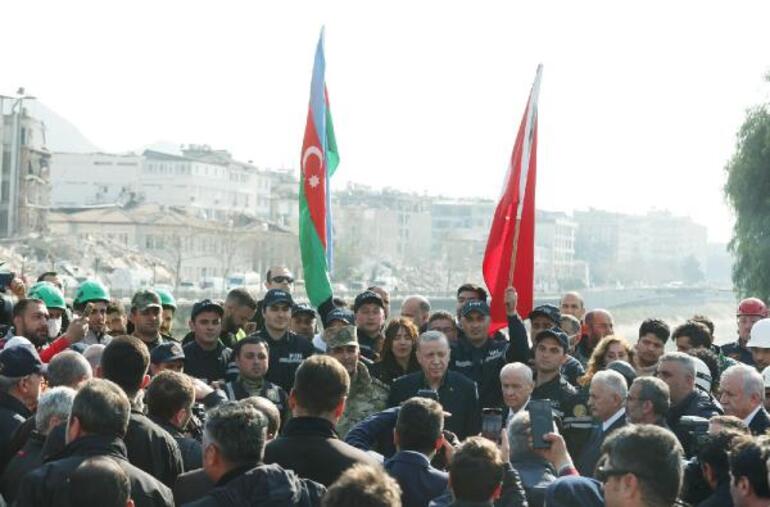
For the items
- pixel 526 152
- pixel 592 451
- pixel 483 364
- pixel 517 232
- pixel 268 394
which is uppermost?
pixel 526 152

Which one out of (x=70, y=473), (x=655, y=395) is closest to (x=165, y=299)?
(x=655, y=395)

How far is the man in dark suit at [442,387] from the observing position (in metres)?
9.56

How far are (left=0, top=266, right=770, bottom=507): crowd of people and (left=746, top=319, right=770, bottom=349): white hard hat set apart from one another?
0.7 inches

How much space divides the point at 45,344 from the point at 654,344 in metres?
4.69

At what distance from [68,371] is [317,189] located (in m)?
6.31

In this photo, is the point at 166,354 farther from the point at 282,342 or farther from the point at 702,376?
the point at 702,376

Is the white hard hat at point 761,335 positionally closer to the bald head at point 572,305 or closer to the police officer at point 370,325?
the bald head at point 572,305

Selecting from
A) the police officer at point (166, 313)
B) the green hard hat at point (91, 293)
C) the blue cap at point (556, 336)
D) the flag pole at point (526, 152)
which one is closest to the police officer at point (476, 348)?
the blue cap at point (556, 336)

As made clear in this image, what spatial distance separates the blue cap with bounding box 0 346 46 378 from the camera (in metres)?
7.89


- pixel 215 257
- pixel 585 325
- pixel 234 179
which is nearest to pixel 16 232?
pixel 215 257

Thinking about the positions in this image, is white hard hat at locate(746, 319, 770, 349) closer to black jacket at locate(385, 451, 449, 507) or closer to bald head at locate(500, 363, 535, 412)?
bald head at locate(500, 363, 535, 412)

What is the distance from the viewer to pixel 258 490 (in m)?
5.93

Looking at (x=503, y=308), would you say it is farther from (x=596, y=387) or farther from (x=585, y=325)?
(x=596, y=387)

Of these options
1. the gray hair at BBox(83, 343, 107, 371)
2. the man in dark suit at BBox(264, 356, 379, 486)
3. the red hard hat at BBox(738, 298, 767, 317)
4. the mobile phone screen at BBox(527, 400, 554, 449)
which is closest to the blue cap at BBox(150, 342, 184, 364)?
the gray hair at BBox(83, 343, 107, 371)
